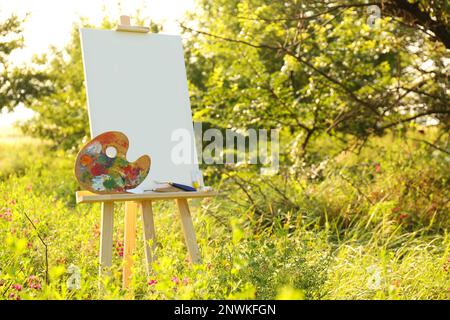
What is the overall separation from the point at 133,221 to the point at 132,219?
0.04ft

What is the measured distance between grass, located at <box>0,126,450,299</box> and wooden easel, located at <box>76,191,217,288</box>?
0.10 m

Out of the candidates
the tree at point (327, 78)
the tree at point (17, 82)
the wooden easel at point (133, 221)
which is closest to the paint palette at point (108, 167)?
the wooden easel at point (133, 221)

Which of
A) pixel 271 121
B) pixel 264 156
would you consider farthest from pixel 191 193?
pixel 264 156

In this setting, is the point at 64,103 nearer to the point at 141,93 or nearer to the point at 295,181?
the point at 295,181

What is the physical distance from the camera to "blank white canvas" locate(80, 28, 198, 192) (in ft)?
11.7

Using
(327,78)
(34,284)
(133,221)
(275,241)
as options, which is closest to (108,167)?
(133,221)

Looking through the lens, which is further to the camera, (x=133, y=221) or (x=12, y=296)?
(x=133, y=221)

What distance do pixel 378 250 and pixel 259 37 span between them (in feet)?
12.1

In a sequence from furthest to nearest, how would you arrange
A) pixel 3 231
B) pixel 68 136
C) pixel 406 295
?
pixel 68 136 → pixel 3 231 → pixel 406 295

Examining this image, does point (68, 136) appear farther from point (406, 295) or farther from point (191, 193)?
point (406, 295)

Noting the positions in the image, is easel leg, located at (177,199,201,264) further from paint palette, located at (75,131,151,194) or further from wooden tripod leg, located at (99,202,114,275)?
wooden tripod leg, located at (99,202,114,275)

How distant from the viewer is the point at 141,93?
3.70 m

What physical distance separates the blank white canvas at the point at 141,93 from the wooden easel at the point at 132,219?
0.33ft

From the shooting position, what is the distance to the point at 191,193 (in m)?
3.51
